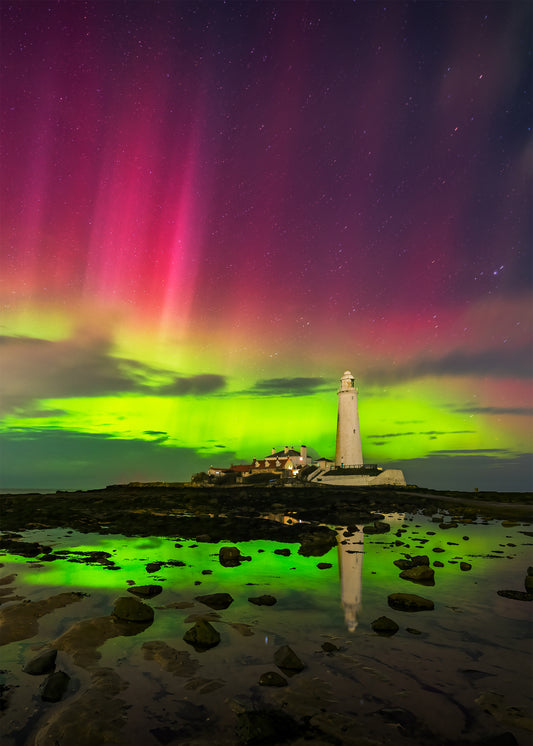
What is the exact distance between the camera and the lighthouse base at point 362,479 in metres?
67.6

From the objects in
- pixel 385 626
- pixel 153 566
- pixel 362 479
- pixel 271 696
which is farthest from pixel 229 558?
pixel 362 479

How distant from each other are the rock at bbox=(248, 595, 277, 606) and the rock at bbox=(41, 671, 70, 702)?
17.1ft

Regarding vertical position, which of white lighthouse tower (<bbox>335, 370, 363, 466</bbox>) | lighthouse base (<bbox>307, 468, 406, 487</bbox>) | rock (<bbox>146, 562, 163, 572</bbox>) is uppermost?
white lighthouse tower (<bbox>335, 370, 363, 466</bbox>)

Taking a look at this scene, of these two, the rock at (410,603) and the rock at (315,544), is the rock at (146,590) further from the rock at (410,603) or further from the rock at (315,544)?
the rock at (315,544)

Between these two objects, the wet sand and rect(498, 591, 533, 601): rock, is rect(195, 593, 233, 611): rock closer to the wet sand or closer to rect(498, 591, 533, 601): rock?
the wet sand

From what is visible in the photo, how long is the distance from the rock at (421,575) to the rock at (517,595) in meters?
1.93

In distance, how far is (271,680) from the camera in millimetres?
6336

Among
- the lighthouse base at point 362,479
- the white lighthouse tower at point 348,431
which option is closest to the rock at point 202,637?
the lighthouse base at point 362,479

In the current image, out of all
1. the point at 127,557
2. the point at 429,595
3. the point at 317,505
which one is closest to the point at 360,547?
the point at 429,595

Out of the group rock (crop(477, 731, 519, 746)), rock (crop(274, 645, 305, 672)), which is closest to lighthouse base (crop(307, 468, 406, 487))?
rock (crop(274, 645, 305, 672))

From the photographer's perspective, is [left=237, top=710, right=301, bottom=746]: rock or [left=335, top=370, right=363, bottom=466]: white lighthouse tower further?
[left=335, top=370, right=363, bottom=466]: white lighthouse tower

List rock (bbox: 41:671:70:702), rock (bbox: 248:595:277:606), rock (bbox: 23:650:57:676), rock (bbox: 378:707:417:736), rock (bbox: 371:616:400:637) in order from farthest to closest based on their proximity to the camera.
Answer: rock (bbox: 248:595:277:606), rock (bbox: 371:616:400:637), rock (bbox: 23:650:57:676), rock (bbox: 41:671:70:702), rock (bbox: 378:707:417:736)

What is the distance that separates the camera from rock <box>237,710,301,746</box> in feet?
16.1

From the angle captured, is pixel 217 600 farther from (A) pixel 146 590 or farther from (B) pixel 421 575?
(B) pixel 421 575
